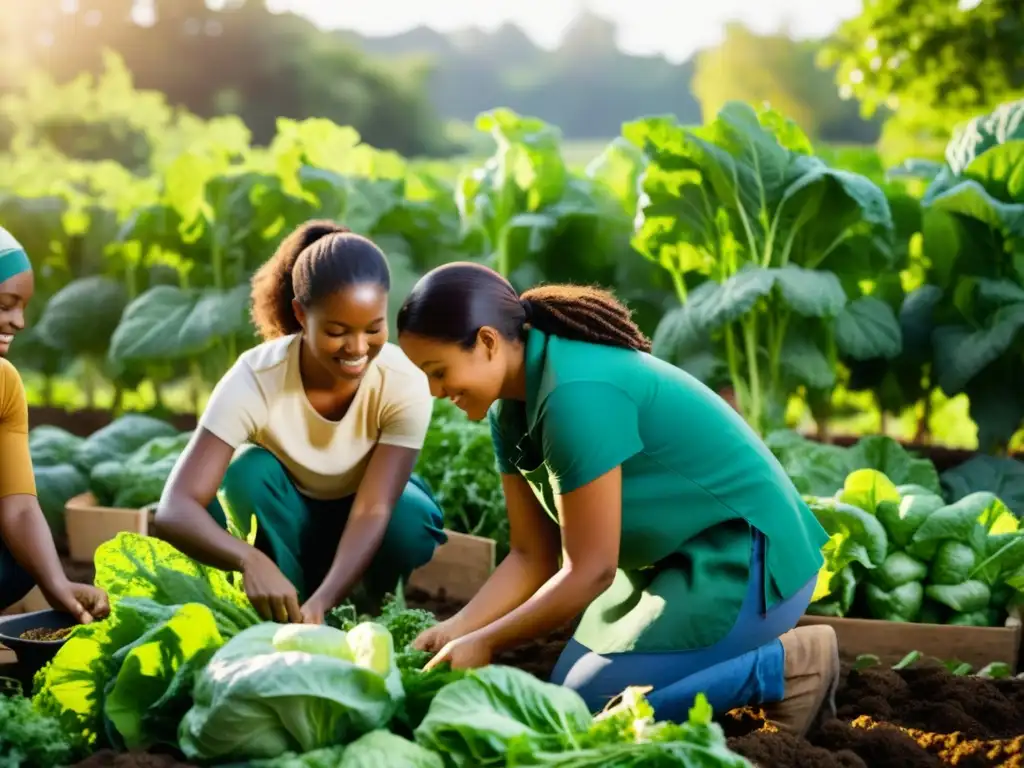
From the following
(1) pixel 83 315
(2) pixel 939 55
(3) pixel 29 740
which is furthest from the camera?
(2) pixel 939 55

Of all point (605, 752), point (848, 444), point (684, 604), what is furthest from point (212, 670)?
point (848, 444)

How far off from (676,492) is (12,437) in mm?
1772

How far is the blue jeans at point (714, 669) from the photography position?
276cm

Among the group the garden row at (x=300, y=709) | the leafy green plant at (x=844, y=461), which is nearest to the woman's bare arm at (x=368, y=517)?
the garden row at (x=300, y=709)

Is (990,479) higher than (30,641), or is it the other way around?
(30,641)

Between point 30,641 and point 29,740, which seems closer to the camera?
point 29,740

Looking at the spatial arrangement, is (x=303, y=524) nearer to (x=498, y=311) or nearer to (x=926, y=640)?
(x=498, y=311)

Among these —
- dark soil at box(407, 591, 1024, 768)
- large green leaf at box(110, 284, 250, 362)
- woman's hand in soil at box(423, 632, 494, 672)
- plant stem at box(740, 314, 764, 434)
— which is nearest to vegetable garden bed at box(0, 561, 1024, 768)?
dark soil at box(407, 591, 1024, 768)

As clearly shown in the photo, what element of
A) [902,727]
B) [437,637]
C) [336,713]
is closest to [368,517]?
[437,637]

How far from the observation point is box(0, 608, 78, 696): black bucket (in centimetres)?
294

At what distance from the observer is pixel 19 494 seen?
3.27 m

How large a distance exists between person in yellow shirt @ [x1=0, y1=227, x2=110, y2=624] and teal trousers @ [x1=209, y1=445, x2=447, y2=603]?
455 millimetres

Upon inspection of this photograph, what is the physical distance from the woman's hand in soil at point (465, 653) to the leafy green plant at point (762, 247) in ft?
8.45

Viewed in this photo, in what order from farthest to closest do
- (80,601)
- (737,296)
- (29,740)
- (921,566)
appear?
1. (737,296)
2. (921,566)
3. (80,601)
4. (29,740)
